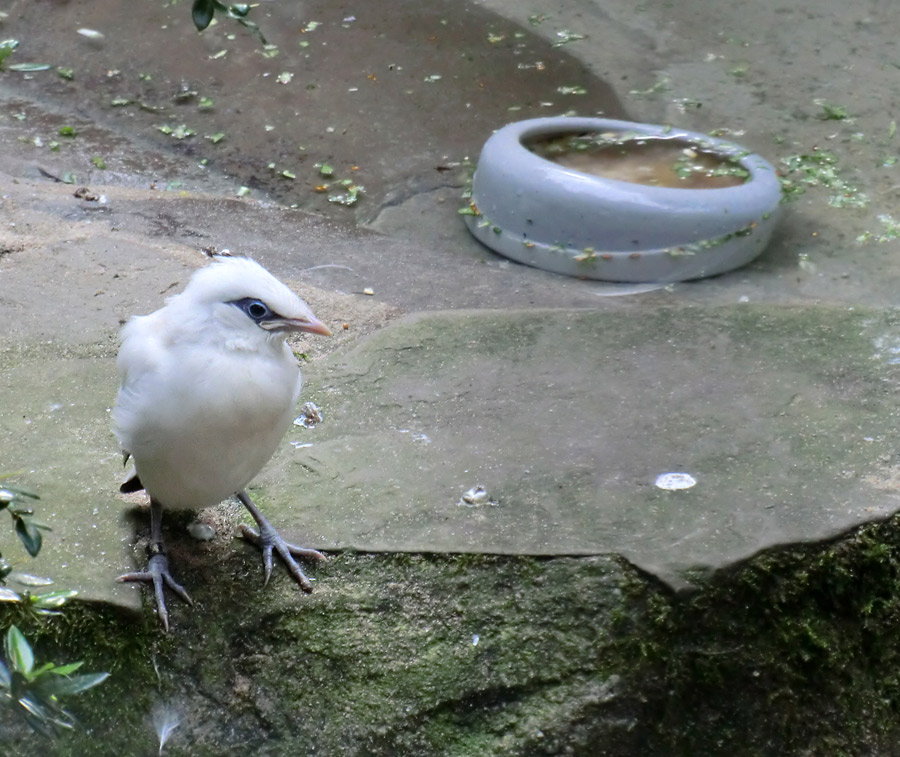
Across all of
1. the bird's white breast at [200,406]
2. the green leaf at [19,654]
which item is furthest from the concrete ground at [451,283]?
the green leaf at [19,654]

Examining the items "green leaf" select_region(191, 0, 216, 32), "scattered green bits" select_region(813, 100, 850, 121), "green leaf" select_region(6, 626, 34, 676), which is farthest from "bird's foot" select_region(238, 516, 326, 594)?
"scattered green bits" select_region(813, 100, 850, 121)

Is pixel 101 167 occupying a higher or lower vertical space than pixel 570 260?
lower

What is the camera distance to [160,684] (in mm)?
2967

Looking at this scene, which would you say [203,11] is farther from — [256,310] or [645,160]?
[645,160]

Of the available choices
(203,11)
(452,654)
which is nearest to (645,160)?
(452,654)

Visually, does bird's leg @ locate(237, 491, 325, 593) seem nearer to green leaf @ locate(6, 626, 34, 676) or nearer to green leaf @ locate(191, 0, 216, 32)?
green leaf @ locate(6, 626, 34, 676)

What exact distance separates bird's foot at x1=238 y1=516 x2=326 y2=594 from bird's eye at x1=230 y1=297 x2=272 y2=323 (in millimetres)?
729

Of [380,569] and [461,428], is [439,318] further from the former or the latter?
[380,569]

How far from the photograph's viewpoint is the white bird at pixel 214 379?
2652mm

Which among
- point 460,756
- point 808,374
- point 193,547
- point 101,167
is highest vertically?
point 808,374

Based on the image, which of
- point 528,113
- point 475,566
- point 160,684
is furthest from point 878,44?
point 160,684

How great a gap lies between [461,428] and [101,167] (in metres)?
4.29

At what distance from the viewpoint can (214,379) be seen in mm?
2635

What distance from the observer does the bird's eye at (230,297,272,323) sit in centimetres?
267
